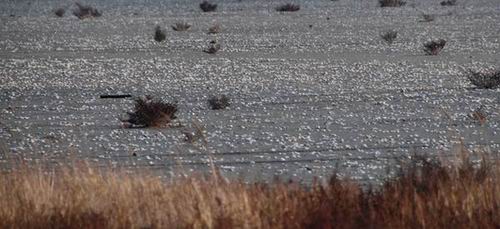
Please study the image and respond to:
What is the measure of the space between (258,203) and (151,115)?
10.8m

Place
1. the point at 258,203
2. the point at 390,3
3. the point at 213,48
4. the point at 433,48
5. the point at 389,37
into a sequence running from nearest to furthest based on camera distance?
the point at 258,203, the point at 433,48, the point at 213,48, the point at 389,37, the point at 390,3

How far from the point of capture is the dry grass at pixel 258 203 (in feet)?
31.8

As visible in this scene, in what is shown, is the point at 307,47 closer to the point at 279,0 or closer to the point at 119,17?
the point at 119,17

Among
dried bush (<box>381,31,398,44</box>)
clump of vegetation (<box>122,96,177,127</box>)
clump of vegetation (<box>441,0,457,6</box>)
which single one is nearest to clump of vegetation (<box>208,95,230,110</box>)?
clump of vegetation (<box>122,96,177,127</box>)

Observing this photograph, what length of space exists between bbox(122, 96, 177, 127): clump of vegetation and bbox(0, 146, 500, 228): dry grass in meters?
9.38

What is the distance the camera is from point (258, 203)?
991cm

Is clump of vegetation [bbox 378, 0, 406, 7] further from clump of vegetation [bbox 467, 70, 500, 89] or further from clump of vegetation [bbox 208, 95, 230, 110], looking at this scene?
clump of vegetation [bbox 208, 95, 230, 110]

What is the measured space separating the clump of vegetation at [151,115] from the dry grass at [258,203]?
9380 millimetres

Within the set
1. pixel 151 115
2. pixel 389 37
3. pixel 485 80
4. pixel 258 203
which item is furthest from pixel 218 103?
pixel 389 37

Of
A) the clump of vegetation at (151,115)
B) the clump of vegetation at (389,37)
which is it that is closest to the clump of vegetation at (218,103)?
the clump of vegetation at (151,115)

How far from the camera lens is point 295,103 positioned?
77.9 ft

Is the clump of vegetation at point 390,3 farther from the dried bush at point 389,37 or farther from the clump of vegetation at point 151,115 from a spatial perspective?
the clump of vegetation at point 151,115

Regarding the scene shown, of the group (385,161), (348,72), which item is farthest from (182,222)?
(348,72)

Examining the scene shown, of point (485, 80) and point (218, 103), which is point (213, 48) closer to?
point (485, 80)
